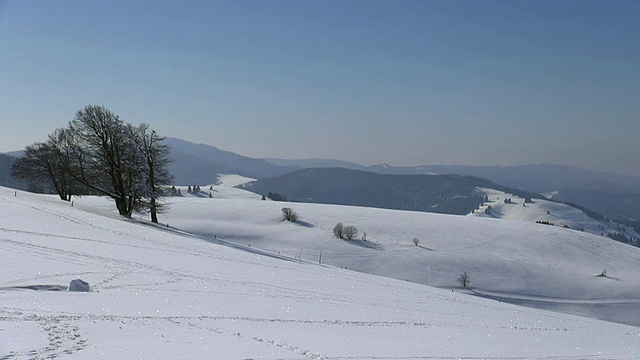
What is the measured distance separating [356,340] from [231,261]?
13.5m

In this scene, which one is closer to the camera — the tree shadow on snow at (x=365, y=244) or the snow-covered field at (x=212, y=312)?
the snow-covered field at (x=212, y=312)

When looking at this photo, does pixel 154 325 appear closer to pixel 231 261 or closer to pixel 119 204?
pixel 231 261

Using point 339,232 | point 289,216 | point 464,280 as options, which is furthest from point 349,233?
point 464,280

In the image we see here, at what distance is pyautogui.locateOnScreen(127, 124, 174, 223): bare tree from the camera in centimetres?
3928

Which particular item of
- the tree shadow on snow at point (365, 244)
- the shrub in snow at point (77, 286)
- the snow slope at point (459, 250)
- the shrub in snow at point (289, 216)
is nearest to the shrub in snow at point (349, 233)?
the tree shadow on snow at point (365, 244)

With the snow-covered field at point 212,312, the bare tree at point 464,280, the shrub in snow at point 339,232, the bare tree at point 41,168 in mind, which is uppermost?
the bare tree at point 41,168

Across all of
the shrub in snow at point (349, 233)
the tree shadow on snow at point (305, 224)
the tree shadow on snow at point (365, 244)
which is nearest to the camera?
the tree shadow on snow at point (365, 244)

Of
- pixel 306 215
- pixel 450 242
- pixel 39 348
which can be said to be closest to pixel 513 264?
pixel 450 242

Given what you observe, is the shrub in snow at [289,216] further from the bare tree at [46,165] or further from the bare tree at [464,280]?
the bare tree at [46,165]

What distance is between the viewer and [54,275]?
1486 cm

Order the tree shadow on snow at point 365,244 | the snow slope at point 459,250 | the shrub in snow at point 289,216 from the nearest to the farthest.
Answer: the snow slope at point 459,250 < the tree shadow on snow at point 365,244 < the shrub in snow at point 289,216

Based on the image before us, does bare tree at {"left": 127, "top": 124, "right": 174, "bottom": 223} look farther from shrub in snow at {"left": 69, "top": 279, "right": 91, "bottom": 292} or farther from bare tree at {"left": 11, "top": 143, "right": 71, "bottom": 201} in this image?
shrub in snow at {"left": 69, "top": 279, "right": 91, "bottom": 292}

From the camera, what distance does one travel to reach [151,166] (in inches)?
1582

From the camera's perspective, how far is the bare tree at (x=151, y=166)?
39281 millimetres
